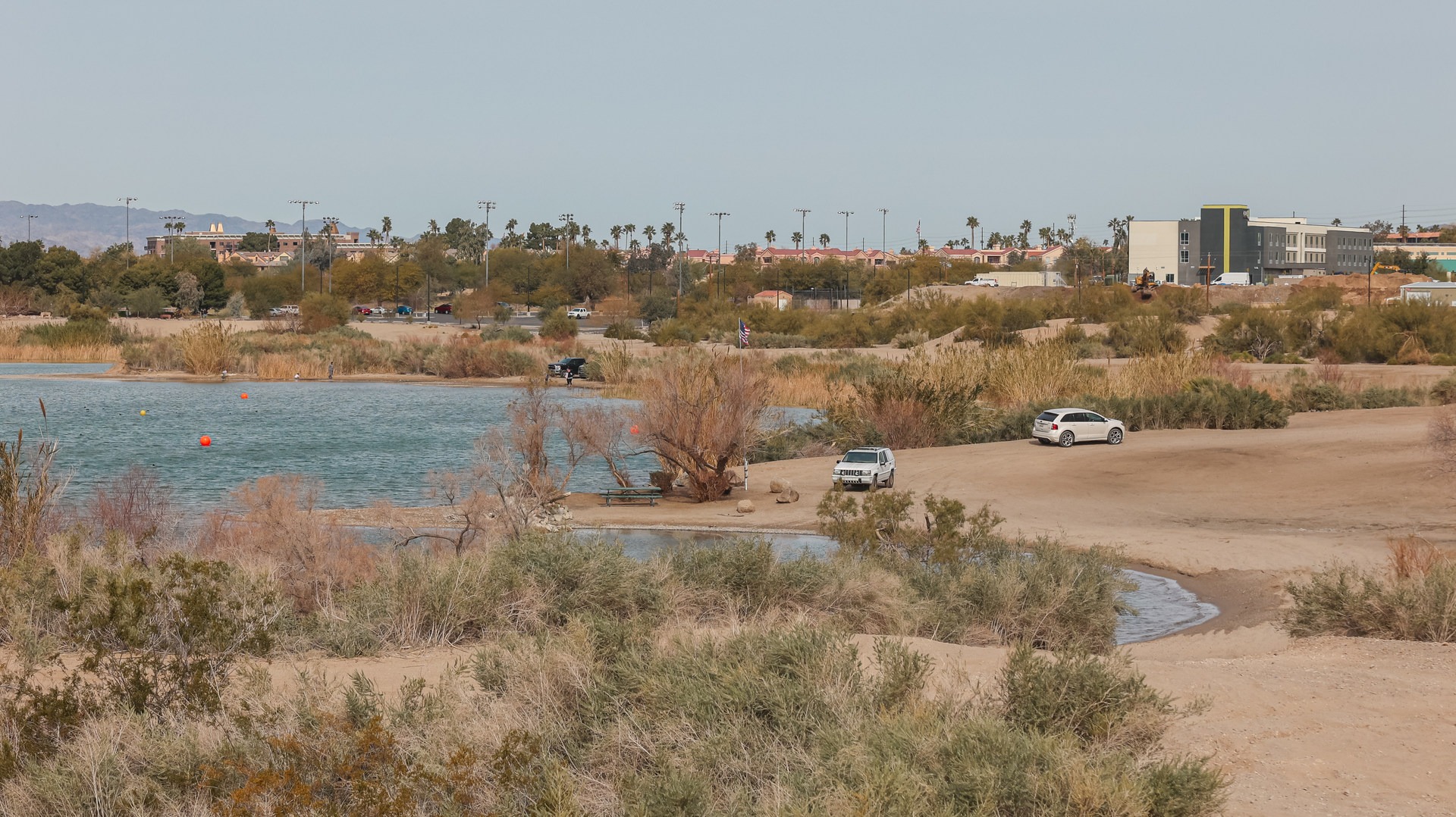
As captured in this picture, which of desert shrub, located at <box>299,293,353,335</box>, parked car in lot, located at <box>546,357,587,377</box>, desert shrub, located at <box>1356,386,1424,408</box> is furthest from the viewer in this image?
desert shrub, located at <box>299,293,353,335</box>

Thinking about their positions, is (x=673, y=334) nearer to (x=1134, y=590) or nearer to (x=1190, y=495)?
(x=1190, y=495)

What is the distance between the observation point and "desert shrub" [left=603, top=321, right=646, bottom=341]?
99188 mm

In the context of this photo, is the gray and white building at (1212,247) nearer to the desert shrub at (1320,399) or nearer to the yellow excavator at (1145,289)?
the yellow excavator at (1145,289)

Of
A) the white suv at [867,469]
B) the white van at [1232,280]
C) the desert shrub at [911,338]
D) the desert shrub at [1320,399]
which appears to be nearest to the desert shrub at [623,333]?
the desert shrub at [911,338]

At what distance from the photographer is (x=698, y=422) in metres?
30.6

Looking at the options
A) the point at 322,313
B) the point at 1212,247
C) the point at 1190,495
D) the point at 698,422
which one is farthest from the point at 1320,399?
the point at 1212,247

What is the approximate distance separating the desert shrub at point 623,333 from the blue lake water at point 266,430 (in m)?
26.6

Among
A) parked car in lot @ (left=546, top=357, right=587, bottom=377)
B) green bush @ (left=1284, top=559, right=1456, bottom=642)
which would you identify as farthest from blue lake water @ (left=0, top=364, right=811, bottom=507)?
green bush @ (left=1284, top=559, right=1456, bottom=642)

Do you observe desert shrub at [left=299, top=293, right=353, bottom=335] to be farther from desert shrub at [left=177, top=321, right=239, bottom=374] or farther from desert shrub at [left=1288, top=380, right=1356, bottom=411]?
desert shrub at [left=1288, top=380, right=1356, bottom=411]

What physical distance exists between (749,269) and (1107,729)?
162330mm

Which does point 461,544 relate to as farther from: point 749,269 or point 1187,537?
point 749,269

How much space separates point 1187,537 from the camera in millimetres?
24625

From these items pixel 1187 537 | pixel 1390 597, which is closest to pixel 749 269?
pixel 1187 537

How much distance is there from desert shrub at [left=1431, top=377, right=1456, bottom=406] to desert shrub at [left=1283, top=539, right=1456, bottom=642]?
1338 inches
